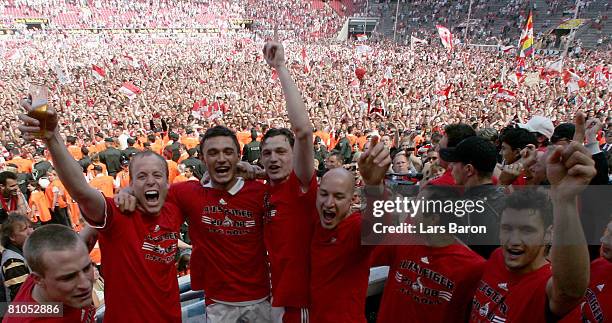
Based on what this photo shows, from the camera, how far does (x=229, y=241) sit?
307 centimetres

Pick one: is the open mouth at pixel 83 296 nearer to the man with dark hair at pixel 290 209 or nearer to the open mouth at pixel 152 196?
the open mouth at pixel 152 196

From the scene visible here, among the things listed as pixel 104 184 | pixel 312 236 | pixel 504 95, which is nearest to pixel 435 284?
pixel 312 236

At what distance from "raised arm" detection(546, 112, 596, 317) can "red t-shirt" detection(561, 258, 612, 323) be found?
0.53 m

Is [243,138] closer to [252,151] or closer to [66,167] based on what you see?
[252,151]

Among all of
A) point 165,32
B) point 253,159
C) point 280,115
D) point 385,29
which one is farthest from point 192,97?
point 385,29

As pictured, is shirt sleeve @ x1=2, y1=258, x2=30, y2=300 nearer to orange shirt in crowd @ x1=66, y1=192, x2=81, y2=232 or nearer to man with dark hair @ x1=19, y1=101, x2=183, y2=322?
man with dark hair @ x1=19, y1=101, x2=183, y2=322

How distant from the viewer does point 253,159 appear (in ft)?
33.4

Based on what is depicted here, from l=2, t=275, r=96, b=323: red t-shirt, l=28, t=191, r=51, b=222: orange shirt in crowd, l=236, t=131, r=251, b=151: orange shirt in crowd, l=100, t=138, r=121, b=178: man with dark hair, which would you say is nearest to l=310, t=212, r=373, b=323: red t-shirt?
l=2, t=275, r=96, b=323: red t-shirt

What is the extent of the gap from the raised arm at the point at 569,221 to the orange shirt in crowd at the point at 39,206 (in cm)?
790

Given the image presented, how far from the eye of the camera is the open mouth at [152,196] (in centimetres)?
287

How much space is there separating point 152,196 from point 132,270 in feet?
1.31

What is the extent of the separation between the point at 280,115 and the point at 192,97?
586 centimetres

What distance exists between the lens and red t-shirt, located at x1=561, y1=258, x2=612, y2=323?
227cm

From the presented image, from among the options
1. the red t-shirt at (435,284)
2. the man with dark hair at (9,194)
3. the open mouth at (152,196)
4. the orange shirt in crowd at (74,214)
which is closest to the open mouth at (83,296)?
the open mouth at (152,196)
